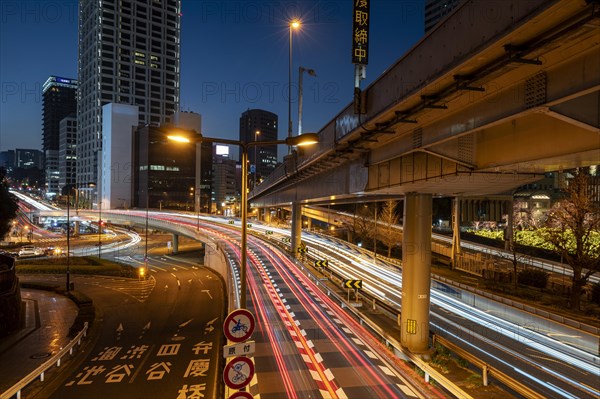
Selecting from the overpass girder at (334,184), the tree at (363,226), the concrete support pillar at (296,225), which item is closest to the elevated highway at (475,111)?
the overpass girder at (334,184)

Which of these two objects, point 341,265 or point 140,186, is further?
point 140,186

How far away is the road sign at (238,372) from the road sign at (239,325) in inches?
16.0

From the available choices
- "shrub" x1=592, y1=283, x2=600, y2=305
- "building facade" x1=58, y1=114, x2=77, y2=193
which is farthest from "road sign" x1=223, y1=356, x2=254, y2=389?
"building facade" x1=58, y1=114, x2=77, y2=193

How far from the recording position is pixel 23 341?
68.6 feet

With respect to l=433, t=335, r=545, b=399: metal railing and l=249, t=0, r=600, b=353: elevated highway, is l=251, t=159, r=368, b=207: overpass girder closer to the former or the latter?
l=249, t=0, r=600, b=353: elevated highway

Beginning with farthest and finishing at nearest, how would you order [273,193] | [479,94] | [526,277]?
[273,193] → [526,277] → [479,94]

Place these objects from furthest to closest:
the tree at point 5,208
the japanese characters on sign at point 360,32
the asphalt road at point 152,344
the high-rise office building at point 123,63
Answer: the high-rise office building at point 123,63 → the tree at point 5,208 → the asphalt road at point 152,344 → the japanese characters on sign at point 360,32

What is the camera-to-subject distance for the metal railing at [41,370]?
38.0 ft

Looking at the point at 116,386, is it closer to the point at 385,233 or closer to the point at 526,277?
the point at 526,277

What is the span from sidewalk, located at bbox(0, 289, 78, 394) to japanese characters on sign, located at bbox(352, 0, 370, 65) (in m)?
17.9

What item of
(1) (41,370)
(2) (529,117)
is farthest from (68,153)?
(2) (529,117)

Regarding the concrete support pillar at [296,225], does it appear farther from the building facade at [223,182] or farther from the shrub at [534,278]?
the building facade at [223,182]

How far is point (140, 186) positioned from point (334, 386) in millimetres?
118193

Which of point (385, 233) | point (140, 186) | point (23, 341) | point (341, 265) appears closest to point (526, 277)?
point (341, 265)
